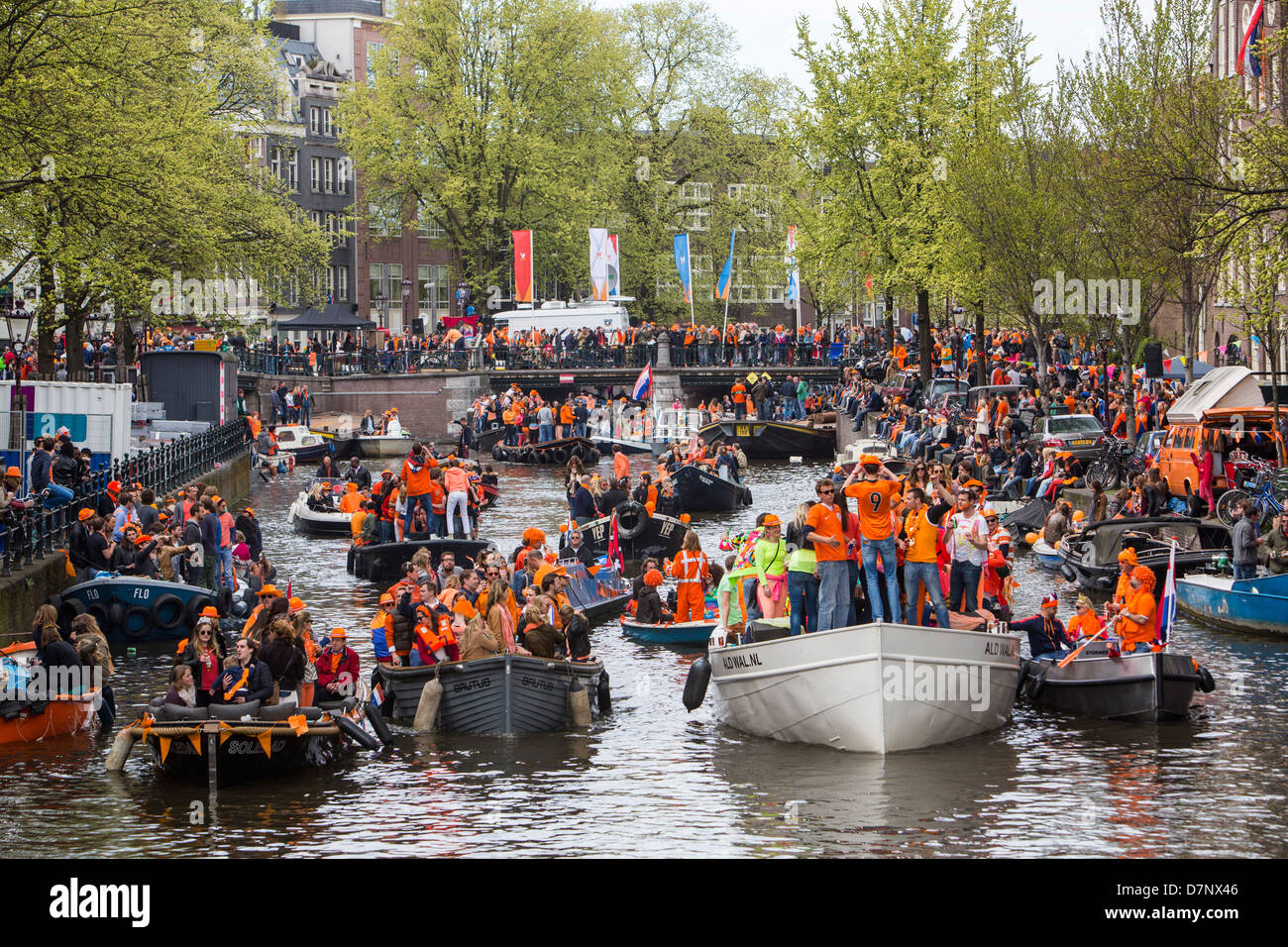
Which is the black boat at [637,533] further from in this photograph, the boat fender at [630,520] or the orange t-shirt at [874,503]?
the orange t-shirt at [874,503]

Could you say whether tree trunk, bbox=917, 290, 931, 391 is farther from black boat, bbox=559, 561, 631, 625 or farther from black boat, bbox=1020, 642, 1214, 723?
black boat, bbox=1020, 642, 1214, 723

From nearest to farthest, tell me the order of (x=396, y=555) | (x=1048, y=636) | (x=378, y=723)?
(x=378, y=723) < (x=1048, y=636) < (x=396, y=555)

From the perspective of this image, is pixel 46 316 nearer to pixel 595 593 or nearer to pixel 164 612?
pixel 164 612

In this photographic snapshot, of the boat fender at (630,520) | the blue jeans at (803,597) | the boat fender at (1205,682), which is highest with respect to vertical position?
the blue jeans at (803,597)

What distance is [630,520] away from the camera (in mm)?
33062

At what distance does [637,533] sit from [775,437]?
28.1 m

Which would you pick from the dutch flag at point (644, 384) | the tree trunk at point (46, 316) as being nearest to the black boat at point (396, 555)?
the tree trunk at point (46, 316)

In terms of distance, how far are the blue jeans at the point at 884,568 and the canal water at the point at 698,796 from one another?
1.55 metres

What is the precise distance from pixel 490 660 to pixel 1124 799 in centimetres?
684

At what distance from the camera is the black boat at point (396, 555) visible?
31.4 m

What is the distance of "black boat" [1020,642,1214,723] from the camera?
1947 centimetres

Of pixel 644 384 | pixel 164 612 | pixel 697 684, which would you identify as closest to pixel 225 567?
pixel 164 612
